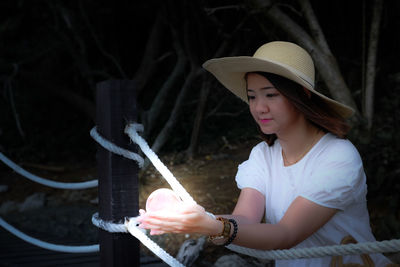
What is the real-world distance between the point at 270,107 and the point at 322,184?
0.41m

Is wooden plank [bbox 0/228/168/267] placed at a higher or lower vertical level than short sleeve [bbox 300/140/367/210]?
lower

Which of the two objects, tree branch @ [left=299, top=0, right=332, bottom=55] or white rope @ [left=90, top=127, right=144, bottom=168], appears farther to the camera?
tree branch @ [left=299, top=0, right=332, bottom=55]

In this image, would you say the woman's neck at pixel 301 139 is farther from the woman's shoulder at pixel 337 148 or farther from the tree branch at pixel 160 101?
the tree branch at pixel 160 101

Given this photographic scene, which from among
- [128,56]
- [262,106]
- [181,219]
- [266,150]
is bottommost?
[181,219]

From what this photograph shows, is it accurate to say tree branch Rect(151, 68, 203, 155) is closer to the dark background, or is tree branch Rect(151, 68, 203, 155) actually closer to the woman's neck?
the dark background

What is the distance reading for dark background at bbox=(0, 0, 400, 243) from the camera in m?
6.25

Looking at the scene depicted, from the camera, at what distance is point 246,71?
2035 millimetres

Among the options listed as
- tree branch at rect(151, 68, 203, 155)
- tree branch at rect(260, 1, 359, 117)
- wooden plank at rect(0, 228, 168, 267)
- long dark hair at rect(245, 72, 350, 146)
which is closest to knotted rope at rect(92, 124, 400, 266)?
long dark hair at rect(245, 72, 350, 146)

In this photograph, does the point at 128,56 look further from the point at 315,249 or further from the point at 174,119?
the point at 315,249

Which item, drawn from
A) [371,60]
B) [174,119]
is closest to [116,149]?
[371,60]

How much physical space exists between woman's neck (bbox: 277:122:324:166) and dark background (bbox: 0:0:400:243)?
109 inches

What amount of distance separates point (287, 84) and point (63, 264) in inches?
84.4

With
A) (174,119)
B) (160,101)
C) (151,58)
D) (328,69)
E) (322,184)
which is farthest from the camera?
(151,58)

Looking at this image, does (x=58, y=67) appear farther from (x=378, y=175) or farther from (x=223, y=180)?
(x=378, y=175)
